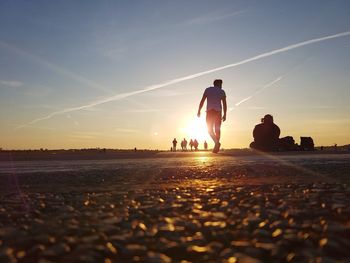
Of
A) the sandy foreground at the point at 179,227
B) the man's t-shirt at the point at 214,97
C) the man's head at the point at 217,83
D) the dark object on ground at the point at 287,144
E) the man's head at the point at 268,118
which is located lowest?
the sandy foreground at the point at 179,227

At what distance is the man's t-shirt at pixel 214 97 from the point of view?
1662 centimetres

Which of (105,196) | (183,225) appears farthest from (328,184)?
(183,225)

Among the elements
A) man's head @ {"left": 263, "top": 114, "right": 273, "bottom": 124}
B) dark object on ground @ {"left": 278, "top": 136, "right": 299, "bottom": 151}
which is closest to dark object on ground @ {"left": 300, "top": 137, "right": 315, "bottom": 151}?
dark object on ground @ {"left": 278, "top": 136, "right": 299, "bottom": 151}

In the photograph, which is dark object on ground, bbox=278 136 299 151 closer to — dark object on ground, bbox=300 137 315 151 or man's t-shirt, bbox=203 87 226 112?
dark object on ground, bbox=300 137 315 151

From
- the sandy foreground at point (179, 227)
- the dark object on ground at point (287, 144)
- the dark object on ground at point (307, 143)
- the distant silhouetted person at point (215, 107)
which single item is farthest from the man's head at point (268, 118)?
the sandy foreground at point (179, 227)

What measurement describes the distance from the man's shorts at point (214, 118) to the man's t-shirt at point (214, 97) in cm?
19

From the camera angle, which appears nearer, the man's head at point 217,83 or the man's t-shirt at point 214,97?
the man's t-shirt at point 214,97

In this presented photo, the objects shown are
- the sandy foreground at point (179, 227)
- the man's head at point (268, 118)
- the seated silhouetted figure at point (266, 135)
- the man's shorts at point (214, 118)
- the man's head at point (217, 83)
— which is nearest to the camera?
the sandy foreground at point (179, 227)

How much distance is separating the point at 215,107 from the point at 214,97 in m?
0.39

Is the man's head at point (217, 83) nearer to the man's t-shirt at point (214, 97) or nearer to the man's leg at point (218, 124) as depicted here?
the man's t-shirt at point (214, 97)

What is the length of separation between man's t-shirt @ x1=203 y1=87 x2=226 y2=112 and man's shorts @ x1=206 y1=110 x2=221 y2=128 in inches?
Result: 7.7

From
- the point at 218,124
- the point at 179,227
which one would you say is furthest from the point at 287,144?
the point at 179,227

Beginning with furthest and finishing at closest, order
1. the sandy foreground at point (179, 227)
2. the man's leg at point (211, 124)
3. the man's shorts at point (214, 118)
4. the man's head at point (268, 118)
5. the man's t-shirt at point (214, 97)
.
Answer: the man's head at point (268, 118)
the man's leg at point (211, 124)
the man's shorts at point (214, 118)
the man's t-shirt at point (214, 97)
the sandy foreground at point (179, 227)

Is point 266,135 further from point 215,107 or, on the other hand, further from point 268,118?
point 215,107
